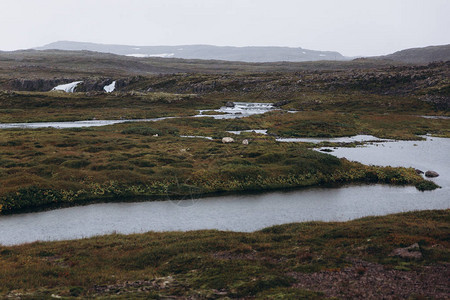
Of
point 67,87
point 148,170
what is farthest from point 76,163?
point 67,87

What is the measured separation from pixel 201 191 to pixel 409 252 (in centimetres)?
2587

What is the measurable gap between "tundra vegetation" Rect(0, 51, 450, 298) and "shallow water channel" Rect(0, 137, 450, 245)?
273cm

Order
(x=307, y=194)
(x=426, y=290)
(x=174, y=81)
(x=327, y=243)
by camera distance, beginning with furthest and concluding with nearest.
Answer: (x=174, y=81), (x=307, y=194), (x=327, y=243), (x=426, y=290)

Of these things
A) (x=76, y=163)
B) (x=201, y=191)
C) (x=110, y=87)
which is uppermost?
(x=110, y=87)

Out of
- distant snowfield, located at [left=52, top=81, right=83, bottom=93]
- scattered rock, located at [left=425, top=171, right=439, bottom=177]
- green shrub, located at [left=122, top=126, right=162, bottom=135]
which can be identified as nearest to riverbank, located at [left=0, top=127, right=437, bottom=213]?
scattered rock, located at [left=425, top=171, right=439, bottom=177]

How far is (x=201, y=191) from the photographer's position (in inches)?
1710

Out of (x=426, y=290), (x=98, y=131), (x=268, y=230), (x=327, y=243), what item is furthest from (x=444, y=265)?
(x=98, y=131)

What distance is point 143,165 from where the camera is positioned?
50688 millimetres

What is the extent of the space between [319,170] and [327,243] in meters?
25.4

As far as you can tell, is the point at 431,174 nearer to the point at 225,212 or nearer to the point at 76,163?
the point at 225,212

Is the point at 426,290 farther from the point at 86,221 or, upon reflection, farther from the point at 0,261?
the point at 86,221

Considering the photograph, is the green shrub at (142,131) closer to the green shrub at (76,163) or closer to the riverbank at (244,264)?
the green shrub at (76,163)

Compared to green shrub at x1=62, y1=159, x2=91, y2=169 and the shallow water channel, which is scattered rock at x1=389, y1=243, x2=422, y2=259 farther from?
green shrub at x1=62, y1=159, x2=91, y2=169

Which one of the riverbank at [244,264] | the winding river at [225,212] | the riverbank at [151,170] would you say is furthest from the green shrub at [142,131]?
the riverbank at [244,264]
